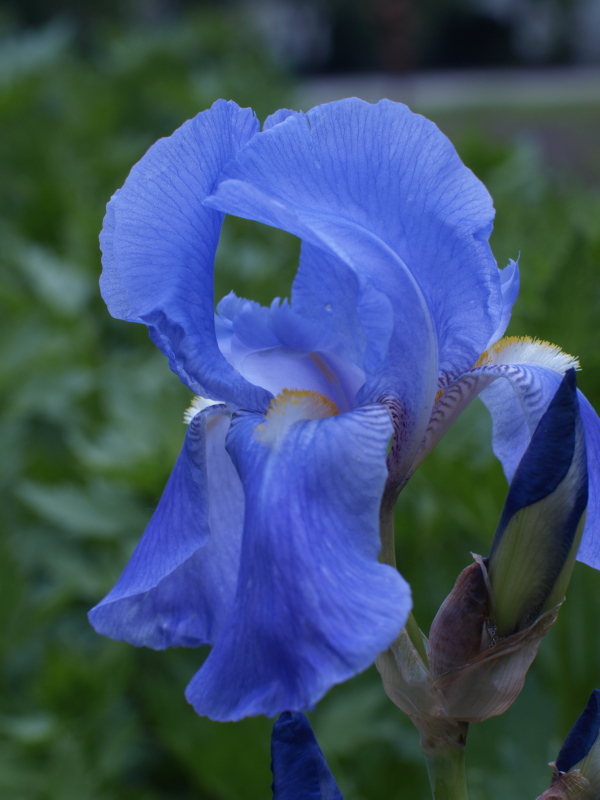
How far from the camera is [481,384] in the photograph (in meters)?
0.81

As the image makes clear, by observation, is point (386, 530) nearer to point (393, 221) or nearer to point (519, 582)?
point (519, 582)

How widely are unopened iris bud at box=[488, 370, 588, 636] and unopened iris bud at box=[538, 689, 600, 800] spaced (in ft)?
0.32

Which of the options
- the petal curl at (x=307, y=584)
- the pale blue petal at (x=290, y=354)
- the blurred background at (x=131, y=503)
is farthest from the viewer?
the blurred background at (x=131, y=503)

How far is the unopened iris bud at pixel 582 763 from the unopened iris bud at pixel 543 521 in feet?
0.32

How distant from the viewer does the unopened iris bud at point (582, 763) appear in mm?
736

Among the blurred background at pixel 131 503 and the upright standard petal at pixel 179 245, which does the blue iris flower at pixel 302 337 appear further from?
the blurred background at pixel 131 503

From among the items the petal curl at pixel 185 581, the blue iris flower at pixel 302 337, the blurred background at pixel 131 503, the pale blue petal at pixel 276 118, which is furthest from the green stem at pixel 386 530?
the blurred background at pixel 131 503

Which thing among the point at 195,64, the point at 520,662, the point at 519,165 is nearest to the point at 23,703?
the point at 520,662

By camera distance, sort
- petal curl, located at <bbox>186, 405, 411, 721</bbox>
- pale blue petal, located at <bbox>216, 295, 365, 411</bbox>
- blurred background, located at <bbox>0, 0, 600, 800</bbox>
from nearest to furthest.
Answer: petal curl, located at <bbox>186, 405, 411, 721</bbox> < pale blue petal, located at <bbox>216, 295, 365, 411</bbox> < blurred background, located at <bbox>0, 0, 600, 800</bbox>

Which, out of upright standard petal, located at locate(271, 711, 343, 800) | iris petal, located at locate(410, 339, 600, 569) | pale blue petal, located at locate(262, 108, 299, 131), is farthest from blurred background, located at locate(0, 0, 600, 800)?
pale blue petal, located at locate(262, 108, 299, 131)

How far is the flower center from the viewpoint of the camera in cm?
72

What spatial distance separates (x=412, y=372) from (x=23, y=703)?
1436mm

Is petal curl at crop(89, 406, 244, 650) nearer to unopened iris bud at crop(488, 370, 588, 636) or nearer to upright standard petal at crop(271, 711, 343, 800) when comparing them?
upright standard petal at crop(271, 711, 343, 800)

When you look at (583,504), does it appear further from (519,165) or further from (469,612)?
(519,165)
